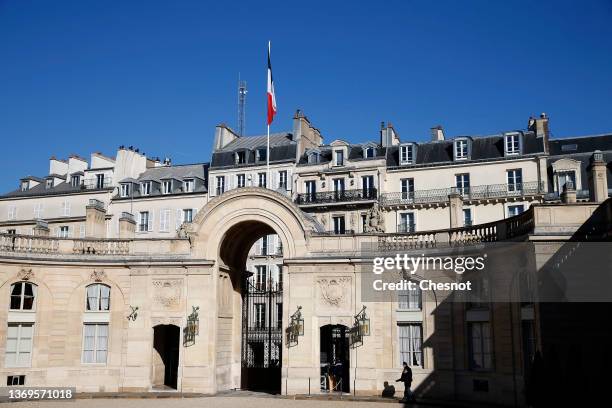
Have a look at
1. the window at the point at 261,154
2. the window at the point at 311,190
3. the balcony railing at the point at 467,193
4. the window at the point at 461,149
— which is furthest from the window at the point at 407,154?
the window at the point at 261,154

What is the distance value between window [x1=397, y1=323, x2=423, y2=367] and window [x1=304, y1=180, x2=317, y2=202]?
21.6 meters

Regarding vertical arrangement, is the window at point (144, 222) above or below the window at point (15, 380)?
above

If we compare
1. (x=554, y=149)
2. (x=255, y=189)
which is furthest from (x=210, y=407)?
(x=554, y=149)

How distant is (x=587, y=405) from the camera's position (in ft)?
55.0

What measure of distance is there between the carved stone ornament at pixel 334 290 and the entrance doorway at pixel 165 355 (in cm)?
695

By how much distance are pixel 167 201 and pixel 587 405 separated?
1509 inches

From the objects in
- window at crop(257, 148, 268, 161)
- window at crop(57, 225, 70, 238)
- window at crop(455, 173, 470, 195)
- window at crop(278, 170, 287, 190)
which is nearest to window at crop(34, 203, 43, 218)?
window at crop(57, 225, 70, 238)

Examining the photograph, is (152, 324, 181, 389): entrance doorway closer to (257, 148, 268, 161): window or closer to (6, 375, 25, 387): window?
(6, 375, 25, 387): window

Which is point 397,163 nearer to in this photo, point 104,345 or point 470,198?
point 470,198

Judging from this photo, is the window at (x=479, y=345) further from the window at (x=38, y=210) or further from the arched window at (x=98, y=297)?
the window at (x=38, y=210)

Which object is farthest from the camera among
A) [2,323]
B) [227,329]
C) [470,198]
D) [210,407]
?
[470,198]

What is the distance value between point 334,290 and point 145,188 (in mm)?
29151

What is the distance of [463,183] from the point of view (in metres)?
43.0

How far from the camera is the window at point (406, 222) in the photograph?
43838 mm
